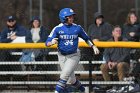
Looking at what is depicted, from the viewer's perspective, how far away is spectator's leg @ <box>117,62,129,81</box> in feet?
43.0

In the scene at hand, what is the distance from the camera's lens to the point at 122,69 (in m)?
13.1

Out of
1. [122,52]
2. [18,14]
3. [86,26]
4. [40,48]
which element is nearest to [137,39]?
[122,52]

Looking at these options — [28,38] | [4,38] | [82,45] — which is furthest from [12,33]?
[82,45]

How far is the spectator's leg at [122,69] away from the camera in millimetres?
13102

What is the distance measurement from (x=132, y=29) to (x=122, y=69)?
49.3 inches

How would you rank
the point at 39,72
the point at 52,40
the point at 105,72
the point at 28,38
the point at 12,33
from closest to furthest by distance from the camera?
the point at 52,40 → the point at 105,72 → the point at 39,72 → the point at 28,38 → the point at 12,33

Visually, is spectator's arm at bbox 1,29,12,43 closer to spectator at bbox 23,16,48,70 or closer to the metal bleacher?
spectator at bbox 23,16,48,70

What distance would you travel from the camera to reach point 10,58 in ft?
46.0

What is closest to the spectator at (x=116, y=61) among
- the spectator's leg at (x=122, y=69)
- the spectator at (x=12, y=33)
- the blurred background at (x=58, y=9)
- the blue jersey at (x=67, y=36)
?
the spectator's leg at (x=122, y=69)

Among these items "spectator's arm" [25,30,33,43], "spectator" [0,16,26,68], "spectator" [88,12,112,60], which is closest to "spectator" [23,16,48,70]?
"spectator's arm" [25,30,33,43]

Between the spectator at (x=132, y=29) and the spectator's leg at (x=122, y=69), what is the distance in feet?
2.90

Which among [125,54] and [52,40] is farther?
[125,54]

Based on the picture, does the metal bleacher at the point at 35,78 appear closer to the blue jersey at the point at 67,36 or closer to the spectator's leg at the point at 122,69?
the spectator's leg at the point at 122,69

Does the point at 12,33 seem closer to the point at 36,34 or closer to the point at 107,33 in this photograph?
the point at 36,34
